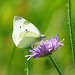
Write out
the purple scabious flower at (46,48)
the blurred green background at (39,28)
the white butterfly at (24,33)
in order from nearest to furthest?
the purple scabious flower at (46,48), the white butterfly at (24,33), the blurred green background at (39,28)

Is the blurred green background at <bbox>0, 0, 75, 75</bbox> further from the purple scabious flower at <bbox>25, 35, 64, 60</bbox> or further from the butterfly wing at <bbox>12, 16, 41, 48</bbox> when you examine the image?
the purple scabious flower at <bbox>25, 35, 64, 60</bbox>

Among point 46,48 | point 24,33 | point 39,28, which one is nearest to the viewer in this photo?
point 46,48

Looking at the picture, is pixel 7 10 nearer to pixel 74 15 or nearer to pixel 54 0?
pixel 54 0

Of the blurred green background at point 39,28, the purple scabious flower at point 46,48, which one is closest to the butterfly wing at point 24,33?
the purple scabious flower at point 46,48

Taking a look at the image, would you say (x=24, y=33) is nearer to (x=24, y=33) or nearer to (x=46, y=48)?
(x=24, y=33)

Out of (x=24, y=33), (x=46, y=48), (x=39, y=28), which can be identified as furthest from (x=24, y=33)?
(x=39, y=28)

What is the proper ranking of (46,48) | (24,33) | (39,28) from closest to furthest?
(46,48)
(24,33)
(39,28)

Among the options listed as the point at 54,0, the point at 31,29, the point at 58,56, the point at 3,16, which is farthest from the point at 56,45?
the point at 3,16

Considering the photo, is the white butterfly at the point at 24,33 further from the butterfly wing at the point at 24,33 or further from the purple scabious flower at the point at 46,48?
the purple scabious flower at the point at 46,48
